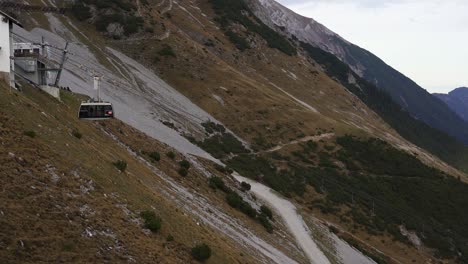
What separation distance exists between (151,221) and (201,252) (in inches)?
131

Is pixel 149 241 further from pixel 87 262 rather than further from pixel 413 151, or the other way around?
pixel 413 151

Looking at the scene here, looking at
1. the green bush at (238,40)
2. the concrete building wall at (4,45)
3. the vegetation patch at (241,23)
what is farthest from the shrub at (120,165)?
the vegetation patch at (241,23)

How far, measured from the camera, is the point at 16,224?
20.6 metres

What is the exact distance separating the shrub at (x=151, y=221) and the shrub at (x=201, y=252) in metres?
2.40

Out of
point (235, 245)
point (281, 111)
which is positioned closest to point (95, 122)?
point (235, 245)

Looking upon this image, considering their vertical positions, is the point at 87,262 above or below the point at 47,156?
below

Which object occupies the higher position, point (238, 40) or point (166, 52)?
point (238, 40)

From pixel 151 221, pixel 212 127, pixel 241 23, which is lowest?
pixel 212 127

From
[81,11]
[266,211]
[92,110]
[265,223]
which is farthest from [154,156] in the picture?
[81,11]

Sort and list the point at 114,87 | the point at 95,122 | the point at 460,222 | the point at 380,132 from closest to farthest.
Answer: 1. the point at 95,122
2. the point at 114,87
3. the point at 460,222
4. the point at 380,132

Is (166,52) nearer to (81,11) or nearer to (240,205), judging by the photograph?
(81,11)

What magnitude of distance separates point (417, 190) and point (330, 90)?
62.2m

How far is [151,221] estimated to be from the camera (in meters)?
26.2

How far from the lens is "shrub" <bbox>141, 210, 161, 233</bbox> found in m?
26.0
